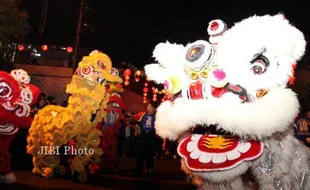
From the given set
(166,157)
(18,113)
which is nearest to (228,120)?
(18,113)

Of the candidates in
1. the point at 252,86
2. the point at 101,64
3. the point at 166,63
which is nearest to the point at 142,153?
the point at 101,64

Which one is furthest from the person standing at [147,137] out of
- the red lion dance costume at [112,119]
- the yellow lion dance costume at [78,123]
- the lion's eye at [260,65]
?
the lion's eye at [260,65]

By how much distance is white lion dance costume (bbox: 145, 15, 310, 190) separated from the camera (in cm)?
243

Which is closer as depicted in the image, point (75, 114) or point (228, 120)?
point (228, 120)

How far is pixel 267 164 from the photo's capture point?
8.51 ft

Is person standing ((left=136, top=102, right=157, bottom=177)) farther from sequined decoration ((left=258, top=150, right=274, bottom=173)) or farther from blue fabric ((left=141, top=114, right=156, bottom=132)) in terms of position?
sequined decoration ((left=258, top=150, right=274, bottom=173))

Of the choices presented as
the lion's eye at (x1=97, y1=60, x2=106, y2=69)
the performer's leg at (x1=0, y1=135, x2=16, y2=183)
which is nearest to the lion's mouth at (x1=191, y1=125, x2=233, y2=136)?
the performer's leg at (x1=0, y1=135, x2=16, y2=183)

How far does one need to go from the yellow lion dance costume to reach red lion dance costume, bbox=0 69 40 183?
38.2 inches

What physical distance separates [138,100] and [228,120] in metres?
16.6

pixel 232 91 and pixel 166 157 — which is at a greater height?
pixel 232 91

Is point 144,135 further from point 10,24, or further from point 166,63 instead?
point 166,63

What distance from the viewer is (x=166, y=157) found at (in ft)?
45.0

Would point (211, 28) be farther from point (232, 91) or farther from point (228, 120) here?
point (228, 120)

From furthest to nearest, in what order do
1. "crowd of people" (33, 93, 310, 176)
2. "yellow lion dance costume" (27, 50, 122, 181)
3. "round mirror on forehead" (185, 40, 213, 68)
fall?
"yellow lion dance costume" (27, 50, 122, 181)
"crowd of people" (33, 93, 310, 176)
"round mirror on forehead" (185, 40, 213, 68)
